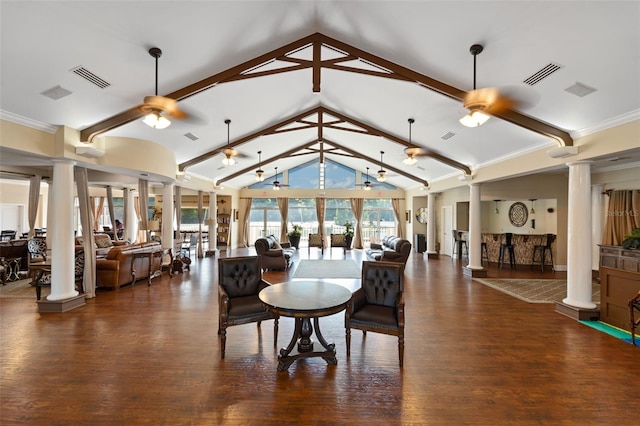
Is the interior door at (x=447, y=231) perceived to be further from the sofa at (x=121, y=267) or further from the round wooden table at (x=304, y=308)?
the sofa at (x=121, y=267)

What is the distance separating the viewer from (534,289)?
19.3 ft

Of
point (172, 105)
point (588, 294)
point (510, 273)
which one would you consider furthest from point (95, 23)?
point (510, 273)

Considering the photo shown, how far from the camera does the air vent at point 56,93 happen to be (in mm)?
3535

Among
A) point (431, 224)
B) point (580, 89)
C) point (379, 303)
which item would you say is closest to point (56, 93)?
→ point (379, 303)

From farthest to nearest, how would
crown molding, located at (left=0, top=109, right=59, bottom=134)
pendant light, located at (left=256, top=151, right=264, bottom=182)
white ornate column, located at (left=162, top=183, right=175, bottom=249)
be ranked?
pendant light, located at (left=256, top=151, right=264, bottom=182)
white ornate column, located at (left=162, top=183, right=175, bottom=249)
crown molding, located at (left=0, top=109, right=59, bottom=134)

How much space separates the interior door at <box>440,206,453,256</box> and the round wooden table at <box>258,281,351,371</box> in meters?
8.95

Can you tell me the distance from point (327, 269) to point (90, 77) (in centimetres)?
631

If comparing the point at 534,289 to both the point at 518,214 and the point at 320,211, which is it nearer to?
the point at 518,214

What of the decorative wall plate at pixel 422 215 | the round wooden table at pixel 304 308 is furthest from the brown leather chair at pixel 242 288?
the decorative wall plate at pixel 422 215

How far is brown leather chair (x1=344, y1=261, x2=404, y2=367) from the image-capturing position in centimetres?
303

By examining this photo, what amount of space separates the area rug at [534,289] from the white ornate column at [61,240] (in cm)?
798

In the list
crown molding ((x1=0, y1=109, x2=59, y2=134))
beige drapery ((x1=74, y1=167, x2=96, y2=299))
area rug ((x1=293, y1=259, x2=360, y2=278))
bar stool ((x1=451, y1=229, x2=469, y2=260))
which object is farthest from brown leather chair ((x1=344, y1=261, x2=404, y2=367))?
bar stool ((x1=451, y1=229, x2=469, y2=260))

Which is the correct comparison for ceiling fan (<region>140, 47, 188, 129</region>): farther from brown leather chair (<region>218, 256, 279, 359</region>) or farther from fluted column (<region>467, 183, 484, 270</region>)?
fluted column (<region>467, 183, 484, 270</region>)

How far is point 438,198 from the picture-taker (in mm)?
12008
